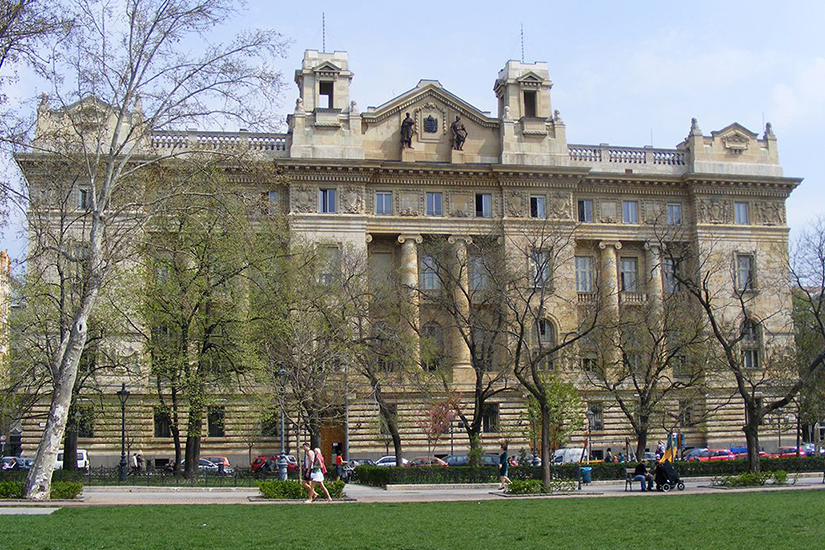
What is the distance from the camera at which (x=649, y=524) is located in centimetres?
2144

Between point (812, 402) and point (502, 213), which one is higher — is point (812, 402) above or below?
below

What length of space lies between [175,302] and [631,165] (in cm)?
3977

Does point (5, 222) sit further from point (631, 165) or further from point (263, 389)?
point (631, 165)

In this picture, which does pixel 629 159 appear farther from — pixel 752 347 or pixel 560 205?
pixel 752 347

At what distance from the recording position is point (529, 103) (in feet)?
236

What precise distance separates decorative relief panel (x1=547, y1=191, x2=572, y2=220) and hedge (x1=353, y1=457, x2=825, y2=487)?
2783 cm

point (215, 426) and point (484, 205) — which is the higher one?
point (484, 205)

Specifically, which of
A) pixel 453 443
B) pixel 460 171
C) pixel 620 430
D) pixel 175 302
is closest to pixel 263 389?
pixel 175 302

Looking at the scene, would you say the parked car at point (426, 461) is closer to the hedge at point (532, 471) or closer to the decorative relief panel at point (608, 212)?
the hedge at point (532, 471)

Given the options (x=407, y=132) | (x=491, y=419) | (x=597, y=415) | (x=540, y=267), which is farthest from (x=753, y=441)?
(x=407, y=132)

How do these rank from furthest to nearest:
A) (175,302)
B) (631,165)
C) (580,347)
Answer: (631,165) < (580,347) < (175,302)

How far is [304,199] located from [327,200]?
1609 millimetres

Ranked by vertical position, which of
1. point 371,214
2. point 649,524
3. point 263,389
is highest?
point 371,214

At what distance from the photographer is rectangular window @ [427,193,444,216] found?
6794 centimetres
